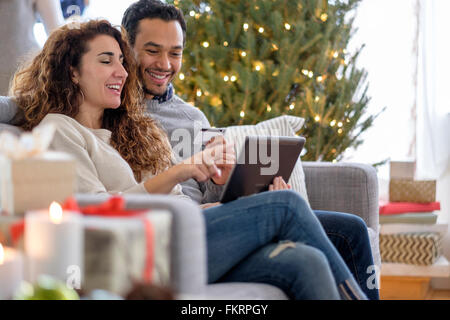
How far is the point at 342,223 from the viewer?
1.65m

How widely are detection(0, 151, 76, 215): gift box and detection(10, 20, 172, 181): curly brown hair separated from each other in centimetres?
71

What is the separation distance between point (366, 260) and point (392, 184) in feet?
4.64

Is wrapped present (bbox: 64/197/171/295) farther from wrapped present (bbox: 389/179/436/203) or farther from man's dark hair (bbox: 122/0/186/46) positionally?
wrapped present (bbox: 389/179/436/203)

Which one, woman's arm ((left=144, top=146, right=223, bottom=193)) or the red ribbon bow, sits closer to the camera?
the red ribbon bow

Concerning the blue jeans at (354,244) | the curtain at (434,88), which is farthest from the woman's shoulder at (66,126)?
the curtain at (434,88)

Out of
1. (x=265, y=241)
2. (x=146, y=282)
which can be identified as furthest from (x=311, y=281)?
(x=146, y=282)

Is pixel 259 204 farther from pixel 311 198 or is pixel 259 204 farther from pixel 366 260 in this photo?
pixel 311 198

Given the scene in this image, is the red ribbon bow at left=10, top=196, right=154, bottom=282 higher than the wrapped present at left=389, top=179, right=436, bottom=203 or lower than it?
higher

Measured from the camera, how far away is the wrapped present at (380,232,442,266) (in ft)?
9.11

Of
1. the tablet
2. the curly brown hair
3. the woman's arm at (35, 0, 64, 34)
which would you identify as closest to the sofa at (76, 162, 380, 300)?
the tablet

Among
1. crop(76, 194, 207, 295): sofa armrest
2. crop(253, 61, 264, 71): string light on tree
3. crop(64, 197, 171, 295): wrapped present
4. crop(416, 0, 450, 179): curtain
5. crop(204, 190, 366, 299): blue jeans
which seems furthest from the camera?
crop(416, 0, 450, 179): curtain

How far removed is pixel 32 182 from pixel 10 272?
137 mm

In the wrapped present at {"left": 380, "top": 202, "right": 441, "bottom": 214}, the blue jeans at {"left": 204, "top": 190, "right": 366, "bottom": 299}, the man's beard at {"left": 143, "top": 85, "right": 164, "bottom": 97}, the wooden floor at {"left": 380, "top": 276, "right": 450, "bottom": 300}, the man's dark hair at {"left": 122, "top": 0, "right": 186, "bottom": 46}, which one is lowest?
the wooden floor at {"left": 380, "top": 276, "right": 450, "bottom": 300}
